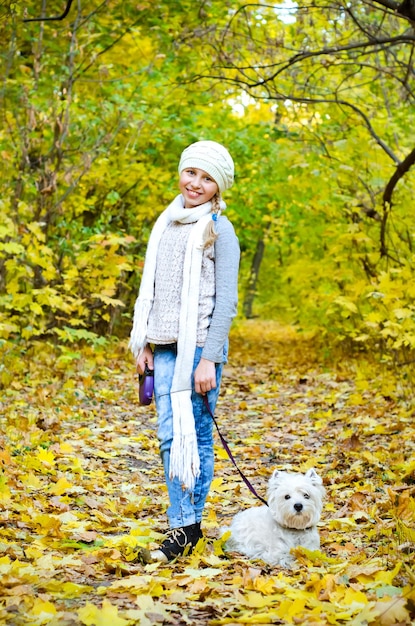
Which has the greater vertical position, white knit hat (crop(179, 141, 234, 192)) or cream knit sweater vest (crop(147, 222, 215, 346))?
white knit hat (crop(179, 141, 234, 192))

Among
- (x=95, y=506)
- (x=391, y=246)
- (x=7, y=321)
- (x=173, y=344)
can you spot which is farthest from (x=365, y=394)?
(x=173, y=344)

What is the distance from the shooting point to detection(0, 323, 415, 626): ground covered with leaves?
9.84 feet

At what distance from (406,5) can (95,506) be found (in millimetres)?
3931

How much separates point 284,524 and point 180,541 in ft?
1.76

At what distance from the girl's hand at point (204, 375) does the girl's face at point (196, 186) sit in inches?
33.5

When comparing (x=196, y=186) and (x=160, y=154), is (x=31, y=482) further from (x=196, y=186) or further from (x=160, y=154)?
(x=160, y=154)

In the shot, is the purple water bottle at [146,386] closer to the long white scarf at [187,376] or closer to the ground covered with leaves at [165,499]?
the long white scarf at [187,376]

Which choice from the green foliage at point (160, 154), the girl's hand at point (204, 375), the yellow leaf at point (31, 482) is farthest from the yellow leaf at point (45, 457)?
the green foliage at point (160, 154)

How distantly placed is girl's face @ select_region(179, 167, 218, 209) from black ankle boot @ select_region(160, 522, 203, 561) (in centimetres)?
168

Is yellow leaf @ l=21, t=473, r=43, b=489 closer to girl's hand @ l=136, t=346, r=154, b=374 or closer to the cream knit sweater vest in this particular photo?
girl's hand @ l=136, t=346, r=154, b=374

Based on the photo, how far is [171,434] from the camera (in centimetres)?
396

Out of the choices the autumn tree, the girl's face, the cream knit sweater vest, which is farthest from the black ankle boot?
the autumn tree

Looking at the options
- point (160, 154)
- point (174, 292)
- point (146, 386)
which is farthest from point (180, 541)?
point (160, 154)

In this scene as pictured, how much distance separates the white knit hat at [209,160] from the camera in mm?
3992
